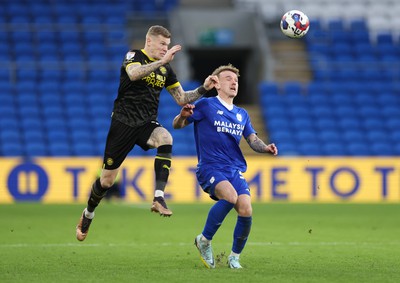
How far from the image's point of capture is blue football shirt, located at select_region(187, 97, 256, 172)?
26.6ft

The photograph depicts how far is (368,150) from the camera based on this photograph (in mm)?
22656

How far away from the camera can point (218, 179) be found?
788 cm

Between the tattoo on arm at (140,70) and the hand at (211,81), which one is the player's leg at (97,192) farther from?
the hand at (211,81)

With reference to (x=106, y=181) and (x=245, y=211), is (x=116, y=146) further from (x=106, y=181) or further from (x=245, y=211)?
(x=245, y=211)

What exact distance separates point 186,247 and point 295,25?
289 cm

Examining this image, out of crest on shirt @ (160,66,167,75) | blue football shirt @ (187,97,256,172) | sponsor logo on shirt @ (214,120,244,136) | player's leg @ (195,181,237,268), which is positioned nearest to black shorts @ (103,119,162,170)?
crest on shirt @ (160,66,167,75)

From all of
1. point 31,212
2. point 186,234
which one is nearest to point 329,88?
point 31,212

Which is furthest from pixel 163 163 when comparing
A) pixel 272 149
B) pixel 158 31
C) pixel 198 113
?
pixel 158 31

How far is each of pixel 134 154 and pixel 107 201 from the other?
1.70 meters

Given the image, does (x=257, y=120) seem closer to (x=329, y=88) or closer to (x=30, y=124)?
(x=329, y=88)

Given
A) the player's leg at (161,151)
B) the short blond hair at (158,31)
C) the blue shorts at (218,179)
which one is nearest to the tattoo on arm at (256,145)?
the blue shorts at (218,179)

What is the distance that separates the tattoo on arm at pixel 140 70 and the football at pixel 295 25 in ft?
5.87

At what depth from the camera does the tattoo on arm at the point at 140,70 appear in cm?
819

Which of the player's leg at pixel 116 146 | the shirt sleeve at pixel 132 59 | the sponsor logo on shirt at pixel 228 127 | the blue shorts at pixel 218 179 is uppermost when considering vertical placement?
the shirt sleeve at pixel 132 59
